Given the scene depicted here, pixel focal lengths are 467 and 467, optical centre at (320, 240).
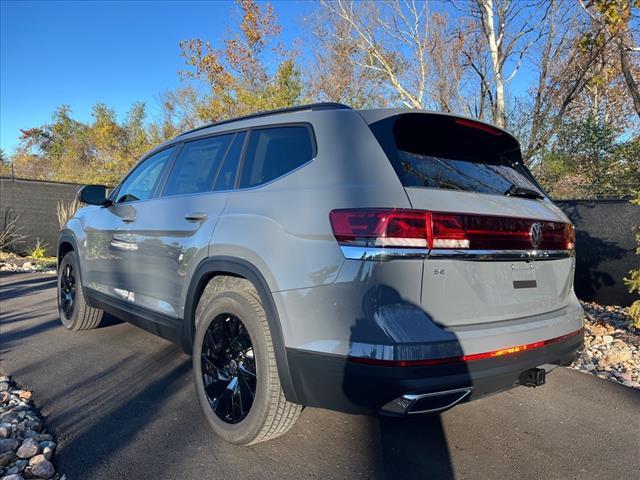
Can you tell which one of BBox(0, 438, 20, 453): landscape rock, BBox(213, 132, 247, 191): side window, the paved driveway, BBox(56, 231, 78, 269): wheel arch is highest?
BBox(213, 132, 247, 191): side window

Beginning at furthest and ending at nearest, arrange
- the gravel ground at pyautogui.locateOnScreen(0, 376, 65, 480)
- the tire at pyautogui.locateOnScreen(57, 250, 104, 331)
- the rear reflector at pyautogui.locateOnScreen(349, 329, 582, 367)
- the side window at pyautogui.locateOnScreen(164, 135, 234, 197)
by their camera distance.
Answer: the tire at pyautogui.locateOnScreen(57, 250, 104, 331), the side window at pyautogui.locateOnScreen(164, 135, 234, 197), the gravel ground at pyautogui.locateOnScreen(0, 376, 65, 480), the rear reflector at pyautogui.locateOnScreen(349, 329, 582, 367)

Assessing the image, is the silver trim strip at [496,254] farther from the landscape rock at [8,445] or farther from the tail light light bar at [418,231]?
the landscape rock at [8,445]

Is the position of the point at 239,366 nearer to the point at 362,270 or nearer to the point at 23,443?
the point at 362,270

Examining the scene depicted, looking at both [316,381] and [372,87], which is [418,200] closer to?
[316,381]

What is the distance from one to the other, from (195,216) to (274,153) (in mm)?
709

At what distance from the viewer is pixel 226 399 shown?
274 cm

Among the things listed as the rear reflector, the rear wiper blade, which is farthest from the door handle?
the rear wiper blade

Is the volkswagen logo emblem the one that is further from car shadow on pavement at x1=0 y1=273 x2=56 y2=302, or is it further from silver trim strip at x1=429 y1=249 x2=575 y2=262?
car shadow on pavement at x1=0 y1=273 x2=56 y2=302

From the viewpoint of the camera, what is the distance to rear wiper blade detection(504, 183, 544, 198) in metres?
2.63

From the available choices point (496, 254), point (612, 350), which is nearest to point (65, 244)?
point (496, 254)

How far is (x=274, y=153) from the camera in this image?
9.24 ft

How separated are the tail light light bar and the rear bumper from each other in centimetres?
51

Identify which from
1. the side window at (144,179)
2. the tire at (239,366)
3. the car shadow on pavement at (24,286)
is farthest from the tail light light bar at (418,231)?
the car shadow on pavement at (24,286)

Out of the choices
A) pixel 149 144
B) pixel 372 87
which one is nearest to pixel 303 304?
pixel 372 87
